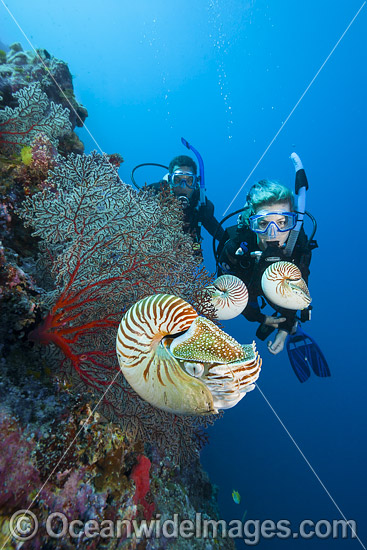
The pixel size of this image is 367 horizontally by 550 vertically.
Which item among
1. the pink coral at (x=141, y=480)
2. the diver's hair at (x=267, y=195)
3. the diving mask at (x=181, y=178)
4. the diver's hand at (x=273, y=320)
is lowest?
the pink coral at (x=141, y=480)

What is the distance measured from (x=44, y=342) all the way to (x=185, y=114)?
66.7m

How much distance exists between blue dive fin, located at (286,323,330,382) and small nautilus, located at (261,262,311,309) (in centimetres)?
228

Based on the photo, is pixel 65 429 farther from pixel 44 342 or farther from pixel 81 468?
pixel 44 342

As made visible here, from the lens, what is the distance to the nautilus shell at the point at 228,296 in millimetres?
3998

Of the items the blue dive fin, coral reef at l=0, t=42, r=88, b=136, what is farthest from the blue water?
coral reef at l=0, t=42, r=88, b=136

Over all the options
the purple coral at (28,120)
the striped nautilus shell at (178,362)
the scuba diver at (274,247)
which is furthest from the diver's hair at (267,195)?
the striped nautilus shell at (178,362)

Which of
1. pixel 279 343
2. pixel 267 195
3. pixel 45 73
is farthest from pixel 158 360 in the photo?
pixel 45 73

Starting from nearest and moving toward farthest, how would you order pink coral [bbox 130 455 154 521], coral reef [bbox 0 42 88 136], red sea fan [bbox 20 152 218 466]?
red sea fan [bbox 20 152 218 466] → pink coral [bbox 130 455 154 521] → coral reef [bbox 0 42 88 136]

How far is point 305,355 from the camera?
5695 millimetres

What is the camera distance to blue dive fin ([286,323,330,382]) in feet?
18.2

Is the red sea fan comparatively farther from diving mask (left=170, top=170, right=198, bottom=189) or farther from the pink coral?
diving mask (left=170, top=170, right=198, bottom=189)

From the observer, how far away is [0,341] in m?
2.06

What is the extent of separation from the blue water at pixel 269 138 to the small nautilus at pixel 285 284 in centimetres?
1744

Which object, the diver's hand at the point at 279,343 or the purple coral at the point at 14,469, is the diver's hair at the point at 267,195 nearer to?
the diver's hand at the point at 279,343
